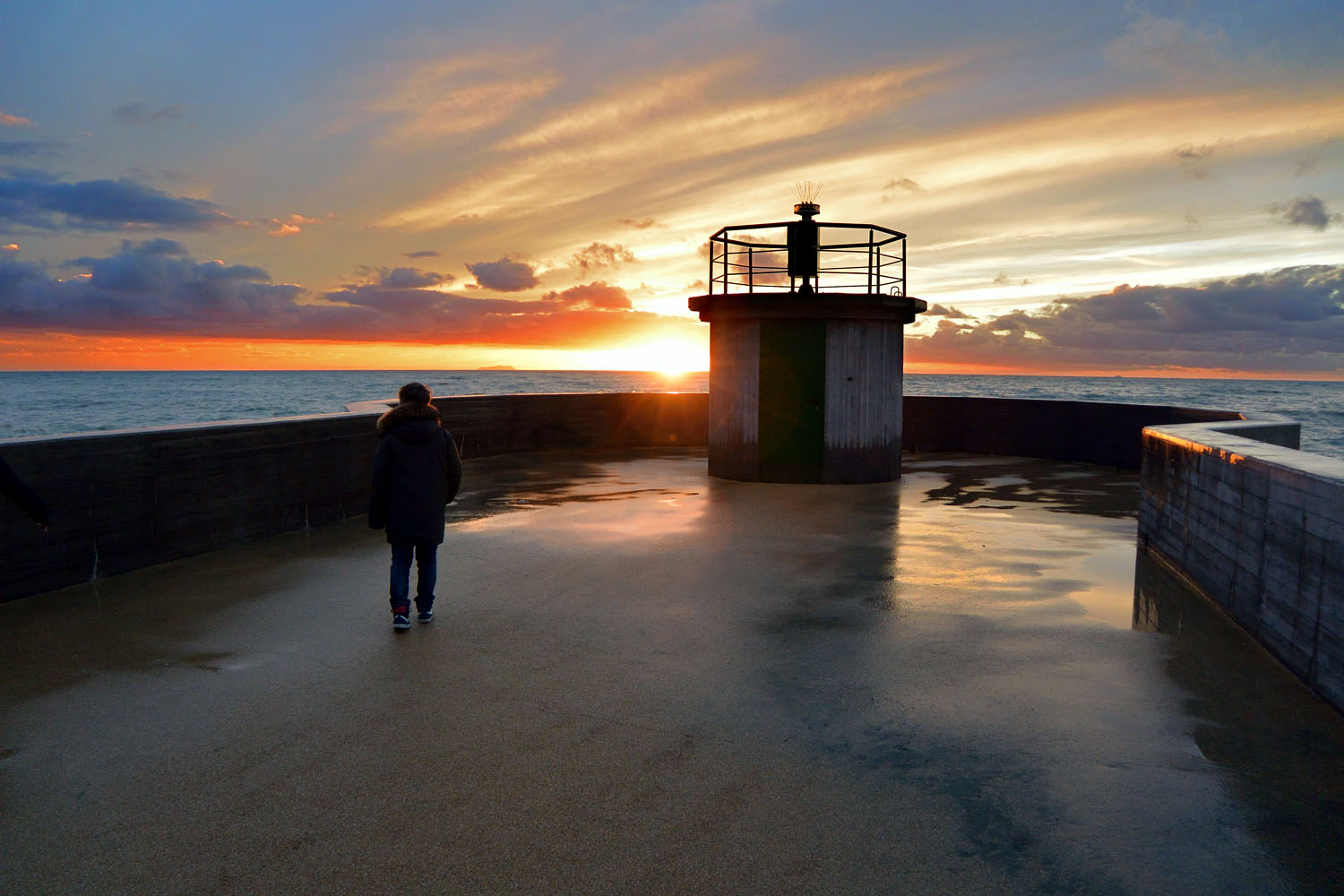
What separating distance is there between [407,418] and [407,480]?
18.4 inches

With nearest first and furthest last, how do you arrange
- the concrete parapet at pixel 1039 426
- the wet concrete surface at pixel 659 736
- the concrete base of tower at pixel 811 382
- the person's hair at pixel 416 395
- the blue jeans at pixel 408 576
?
the wet concrete surface at pixel 659 736
the blue jeans at pixel 408 576
the person's hair at pixel 416 395
the concrete base of tower at pixel 811 382
the concrete parapet at pixel 1039 426

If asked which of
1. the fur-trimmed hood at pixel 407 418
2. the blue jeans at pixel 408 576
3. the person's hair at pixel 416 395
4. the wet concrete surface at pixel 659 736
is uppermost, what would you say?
the person's hair at pixel 416 395

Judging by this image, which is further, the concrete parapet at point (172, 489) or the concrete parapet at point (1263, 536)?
the concrete parapet at point (172, 489)

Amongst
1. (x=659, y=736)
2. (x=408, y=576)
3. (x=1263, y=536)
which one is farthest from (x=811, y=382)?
(x=659, y=736)

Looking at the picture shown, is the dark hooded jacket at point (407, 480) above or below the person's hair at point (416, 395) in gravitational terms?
below

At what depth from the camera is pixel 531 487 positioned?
1404cm

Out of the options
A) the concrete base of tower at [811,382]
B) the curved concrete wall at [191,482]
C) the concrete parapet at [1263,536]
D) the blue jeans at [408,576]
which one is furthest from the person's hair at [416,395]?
the concrete base of tower at [811,382]

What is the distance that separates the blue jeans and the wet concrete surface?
0.73ft

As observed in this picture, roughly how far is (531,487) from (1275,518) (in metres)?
10.4

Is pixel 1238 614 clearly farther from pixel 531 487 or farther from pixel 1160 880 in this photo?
pixel 531 487

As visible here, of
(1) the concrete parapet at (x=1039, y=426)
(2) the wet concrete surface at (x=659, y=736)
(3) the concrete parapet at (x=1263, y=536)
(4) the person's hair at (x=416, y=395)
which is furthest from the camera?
(1) the concrete parapet at (x=1039, y=426)

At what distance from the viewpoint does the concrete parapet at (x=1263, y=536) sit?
197 inches

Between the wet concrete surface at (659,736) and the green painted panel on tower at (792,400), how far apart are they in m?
6.42

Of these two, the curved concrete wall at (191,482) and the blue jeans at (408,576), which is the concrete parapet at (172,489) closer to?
the curved concrete wall at (191,482)
